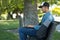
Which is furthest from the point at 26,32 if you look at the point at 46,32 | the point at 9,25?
the point at 9,25

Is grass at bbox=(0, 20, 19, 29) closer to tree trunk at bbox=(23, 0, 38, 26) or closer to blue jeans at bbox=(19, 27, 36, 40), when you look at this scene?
tree trunk at bbox=(23, 0, 38, 26)

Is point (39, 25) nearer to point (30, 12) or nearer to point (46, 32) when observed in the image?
point (46, 32)

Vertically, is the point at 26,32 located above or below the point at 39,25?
below

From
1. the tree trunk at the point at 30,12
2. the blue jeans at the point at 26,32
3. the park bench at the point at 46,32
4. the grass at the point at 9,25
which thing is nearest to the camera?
the park bench at the point at 46,32

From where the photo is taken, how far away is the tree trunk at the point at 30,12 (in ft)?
34.3

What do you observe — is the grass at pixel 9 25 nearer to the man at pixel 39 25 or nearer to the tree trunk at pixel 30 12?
the tree trunk at pixel 30 12

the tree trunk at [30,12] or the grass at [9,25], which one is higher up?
the tree trunk at [30,12]

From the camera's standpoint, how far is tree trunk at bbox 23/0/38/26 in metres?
10.5

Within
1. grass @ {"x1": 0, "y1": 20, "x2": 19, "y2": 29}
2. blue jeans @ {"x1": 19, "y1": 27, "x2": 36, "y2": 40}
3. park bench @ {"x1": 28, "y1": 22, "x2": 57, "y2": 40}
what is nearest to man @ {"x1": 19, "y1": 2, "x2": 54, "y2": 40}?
blue jeans @ {"x1": 19, "y1": 27, "x2": 36, "y2": 40}

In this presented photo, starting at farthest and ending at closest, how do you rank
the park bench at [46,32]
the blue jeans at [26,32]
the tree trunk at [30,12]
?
the tree trunk at [30,12] < the blue jeans at [26,32] < the park bench at [46,32]

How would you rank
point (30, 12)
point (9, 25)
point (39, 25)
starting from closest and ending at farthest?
point (39, 25)
point (30, 12)
point (9, 25)

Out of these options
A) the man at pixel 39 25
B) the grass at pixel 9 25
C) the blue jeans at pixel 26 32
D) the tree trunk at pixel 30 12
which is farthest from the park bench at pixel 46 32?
the grass at pixel 9 25

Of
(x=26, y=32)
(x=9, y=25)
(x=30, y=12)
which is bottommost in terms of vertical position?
(x=9, y=25)

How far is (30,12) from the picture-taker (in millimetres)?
10664
